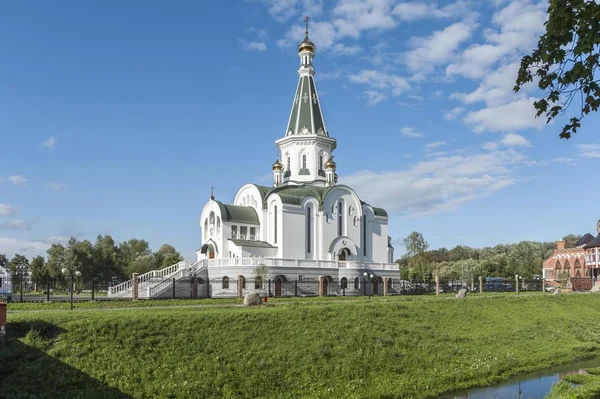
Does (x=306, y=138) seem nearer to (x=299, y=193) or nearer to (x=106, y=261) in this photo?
(x=299, y=193)

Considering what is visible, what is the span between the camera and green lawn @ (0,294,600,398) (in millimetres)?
14281

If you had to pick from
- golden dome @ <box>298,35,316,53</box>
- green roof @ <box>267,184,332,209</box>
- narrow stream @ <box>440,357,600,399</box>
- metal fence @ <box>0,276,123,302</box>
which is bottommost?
narrow stream @ <box>440,357,600,399</box>

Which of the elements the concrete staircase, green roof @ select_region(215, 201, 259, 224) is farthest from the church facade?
the concrete staircase

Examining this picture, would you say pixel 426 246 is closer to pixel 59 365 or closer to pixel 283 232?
pixel 283 232

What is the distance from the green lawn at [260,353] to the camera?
14.3 meters

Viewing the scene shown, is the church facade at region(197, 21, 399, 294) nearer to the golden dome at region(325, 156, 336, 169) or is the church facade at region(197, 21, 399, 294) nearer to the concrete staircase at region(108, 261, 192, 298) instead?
the golden dome at region(325, 156, 336, 169)

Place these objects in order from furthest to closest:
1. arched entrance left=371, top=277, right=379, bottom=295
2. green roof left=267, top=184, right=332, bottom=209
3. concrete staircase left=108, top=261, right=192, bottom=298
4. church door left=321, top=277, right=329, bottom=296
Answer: arched entrance left=371, top=277, right=379, bottom=295 → green roof left=267, top=184, right=332, bottom=209 → church door left=321, top=277, right=329, bottom=296 → concrete staircase left=108, top=261, right=192, bottom=298

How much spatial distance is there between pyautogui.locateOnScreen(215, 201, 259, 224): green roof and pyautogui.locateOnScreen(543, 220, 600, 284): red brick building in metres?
29.4

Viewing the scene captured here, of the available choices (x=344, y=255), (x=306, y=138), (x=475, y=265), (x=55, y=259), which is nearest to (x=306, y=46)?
(x=306, y=138)

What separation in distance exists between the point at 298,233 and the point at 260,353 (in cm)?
2654

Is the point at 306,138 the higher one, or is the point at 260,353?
the point at 306,138

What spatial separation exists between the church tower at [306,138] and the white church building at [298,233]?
0.09 meters

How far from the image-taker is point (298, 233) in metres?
43.5

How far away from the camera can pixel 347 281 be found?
A: 43.1 metres
